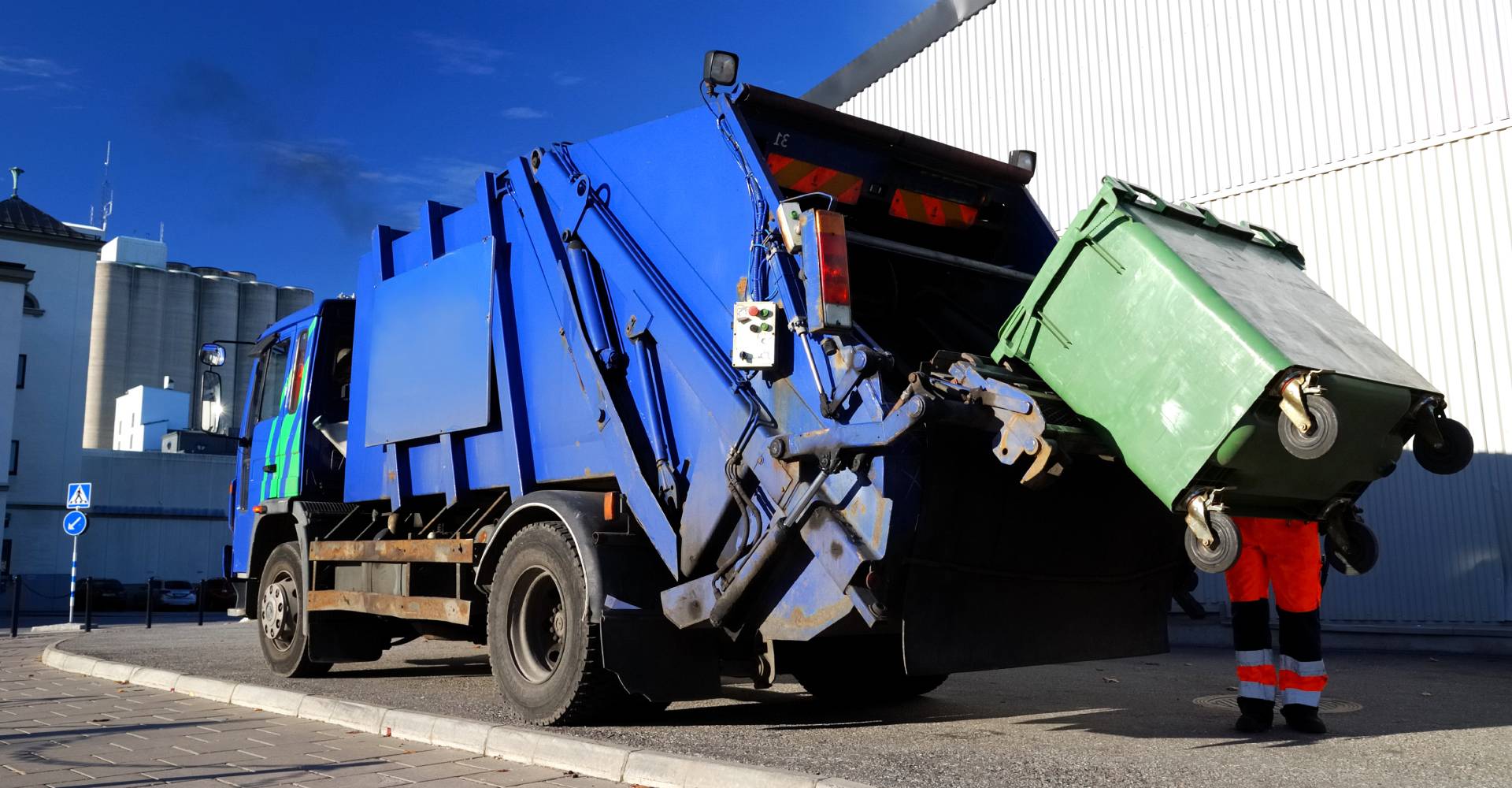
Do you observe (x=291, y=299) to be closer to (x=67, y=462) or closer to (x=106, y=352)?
(x=106, y=352)

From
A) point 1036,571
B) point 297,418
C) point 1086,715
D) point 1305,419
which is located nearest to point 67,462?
point 297,418

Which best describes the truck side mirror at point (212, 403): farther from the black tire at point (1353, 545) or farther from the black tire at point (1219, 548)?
the black tire at point (1353, 545)

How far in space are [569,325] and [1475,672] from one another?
7.31 metres

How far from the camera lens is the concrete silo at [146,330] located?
46500 mm

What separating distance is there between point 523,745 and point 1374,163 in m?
9.80

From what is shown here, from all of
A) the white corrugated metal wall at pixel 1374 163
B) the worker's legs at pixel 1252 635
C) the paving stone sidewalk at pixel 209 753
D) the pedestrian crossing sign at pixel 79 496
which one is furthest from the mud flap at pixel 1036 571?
the pedestrian crossing sign at pixel 79 496

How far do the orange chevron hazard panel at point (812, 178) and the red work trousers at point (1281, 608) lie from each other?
2415mm

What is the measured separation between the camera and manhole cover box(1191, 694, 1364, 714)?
250 inches

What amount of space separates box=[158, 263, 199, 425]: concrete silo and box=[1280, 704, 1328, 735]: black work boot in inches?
1896

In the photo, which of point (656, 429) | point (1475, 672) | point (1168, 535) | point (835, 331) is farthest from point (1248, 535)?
point (1475, 672)

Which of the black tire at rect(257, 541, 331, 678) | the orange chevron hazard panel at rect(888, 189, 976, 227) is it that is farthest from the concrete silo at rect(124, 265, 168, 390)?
the orange chevron hazard panel at rect(888, 189, 976, 227)

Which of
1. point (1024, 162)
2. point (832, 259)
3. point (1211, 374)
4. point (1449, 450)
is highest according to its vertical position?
point (1024, 162)

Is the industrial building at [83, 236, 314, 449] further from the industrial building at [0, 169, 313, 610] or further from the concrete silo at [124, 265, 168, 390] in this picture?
the industrial building at [0, 169, 313, 610]

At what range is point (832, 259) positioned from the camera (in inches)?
184
